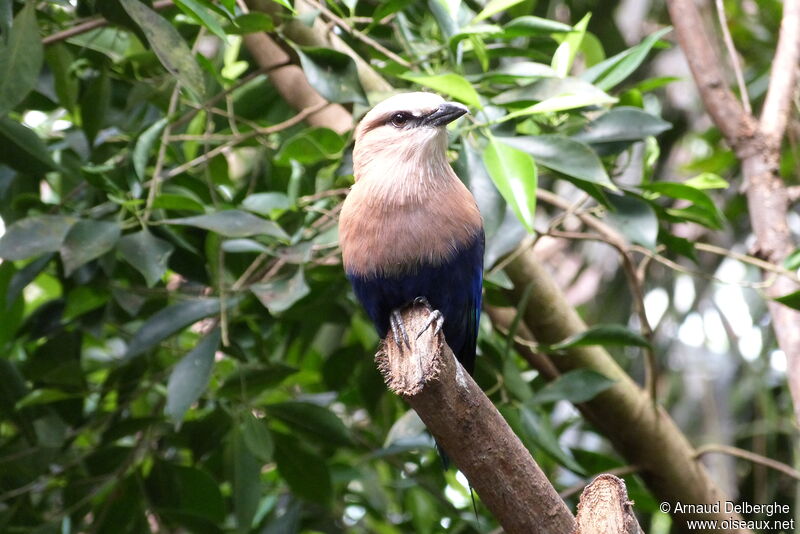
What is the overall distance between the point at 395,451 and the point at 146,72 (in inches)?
56.4

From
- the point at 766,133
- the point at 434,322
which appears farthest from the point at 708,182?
the point at 434,322

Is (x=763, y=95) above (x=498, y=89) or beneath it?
beneath

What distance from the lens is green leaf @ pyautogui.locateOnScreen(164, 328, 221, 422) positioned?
8.38ft

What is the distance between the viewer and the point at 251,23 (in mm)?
2551

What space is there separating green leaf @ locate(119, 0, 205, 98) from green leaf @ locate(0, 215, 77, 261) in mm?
564

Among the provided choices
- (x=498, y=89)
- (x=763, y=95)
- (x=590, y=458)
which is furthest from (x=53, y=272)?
(x=763, y=95)

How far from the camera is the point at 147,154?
262 cm

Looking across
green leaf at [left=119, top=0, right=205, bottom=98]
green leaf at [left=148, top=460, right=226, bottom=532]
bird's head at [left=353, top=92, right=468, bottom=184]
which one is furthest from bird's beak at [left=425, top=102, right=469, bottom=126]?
green leaf at [left=148, top=460, right=226, bottom=532]

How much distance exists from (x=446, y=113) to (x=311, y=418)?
103 centimetres

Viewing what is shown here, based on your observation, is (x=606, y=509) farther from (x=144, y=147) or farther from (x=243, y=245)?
(x=144, y=147)

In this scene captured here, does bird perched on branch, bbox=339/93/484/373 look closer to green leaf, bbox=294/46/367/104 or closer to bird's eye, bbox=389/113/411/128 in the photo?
bird's eye, bbox=389/113/411/128

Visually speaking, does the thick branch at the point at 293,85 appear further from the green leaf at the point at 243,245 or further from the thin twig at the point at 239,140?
the green leaf at the point at 243,245

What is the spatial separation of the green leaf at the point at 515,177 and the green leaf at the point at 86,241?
39.4 inches

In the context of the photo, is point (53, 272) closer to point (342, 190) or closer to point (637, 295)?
point (342, 190)
